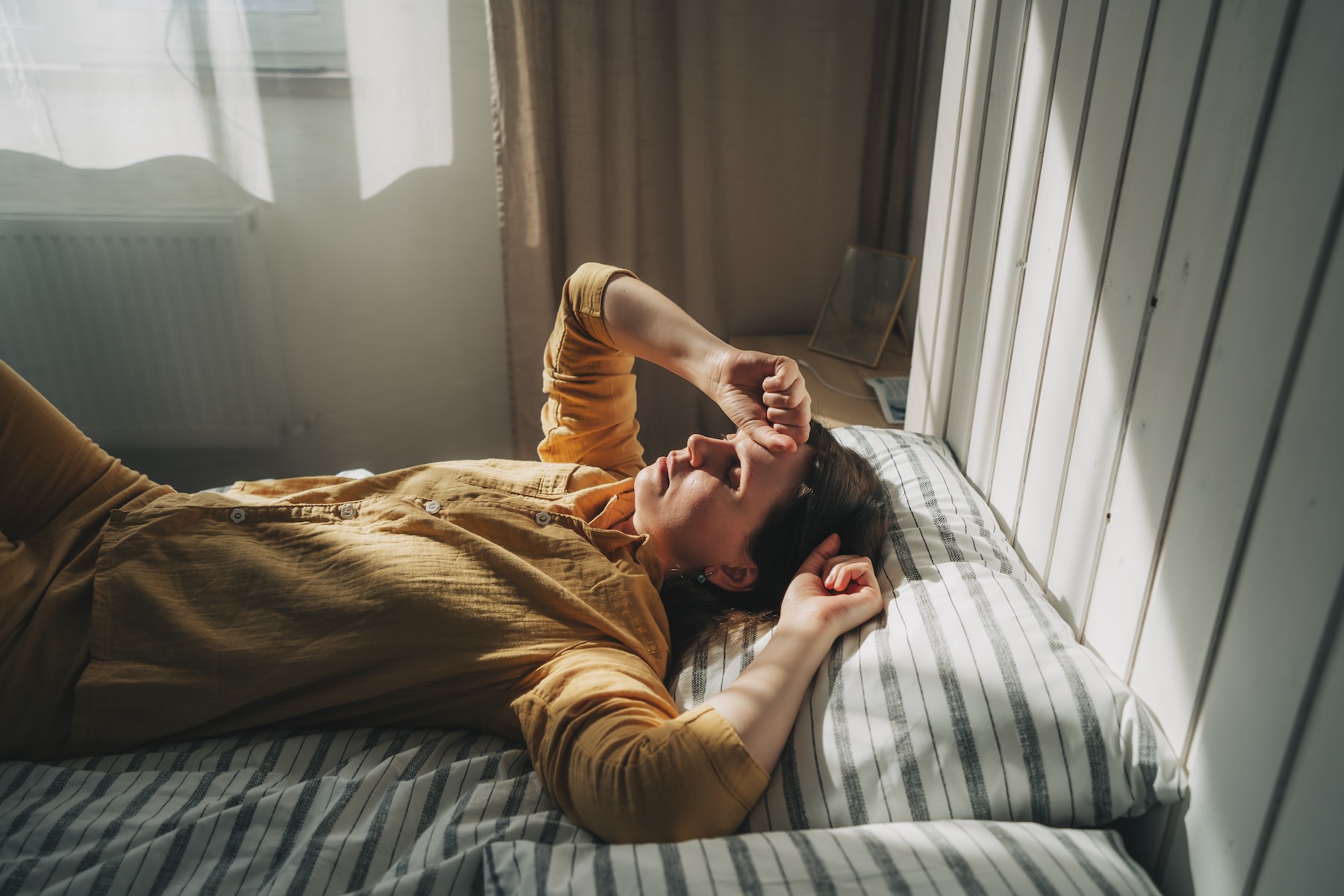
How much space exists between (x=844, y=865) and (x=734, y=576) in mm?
560

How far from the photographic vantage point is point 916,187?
2.28 meters

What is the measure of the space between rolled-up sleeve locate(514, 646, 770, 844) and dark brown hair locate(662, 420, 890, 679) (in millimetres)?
277

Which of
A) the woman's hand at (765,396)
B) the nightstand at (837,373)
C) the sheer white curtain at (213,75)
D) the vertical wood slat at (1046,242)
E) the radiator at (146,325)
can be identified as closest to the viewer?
the vertical wood slat at (1046,242)

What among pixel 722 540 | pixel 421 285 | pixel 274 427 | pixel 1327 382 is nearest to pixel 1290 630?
pixel 1327 382

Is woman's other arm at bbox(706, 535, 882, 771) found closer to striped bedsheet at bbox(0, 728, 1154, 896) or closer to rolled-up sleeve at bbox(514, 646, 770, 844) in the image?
rolled-up sleeve at bbox(514, 646, 770, 844)

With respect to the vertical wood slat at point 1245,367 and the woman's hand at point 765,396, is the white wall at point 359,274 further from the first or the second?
the vertical wood slat at point 1245,367

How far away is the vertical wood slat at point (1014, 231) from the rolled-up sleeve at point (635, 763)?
618 mm

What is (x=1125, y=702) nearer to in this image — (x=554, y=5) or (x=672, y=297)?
(x=672, y=297)

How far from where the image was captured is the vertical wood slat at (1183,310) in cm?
69

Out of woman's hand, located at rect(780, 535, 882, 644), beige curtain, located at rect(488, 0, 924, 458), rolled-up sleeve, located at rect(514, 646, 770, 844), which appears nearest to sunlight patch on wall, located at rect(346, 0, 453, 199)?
beige curtain, located at rect(488, 0, 924, 458)

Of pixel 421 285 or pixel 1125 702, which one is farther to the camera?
pixel 421 285

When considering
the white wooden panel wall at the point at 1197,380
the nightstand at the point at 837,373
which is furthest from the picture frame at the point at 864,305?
the white wooden panel wall at the point at 1197,380

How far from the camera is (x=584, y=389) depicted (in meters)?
1.48

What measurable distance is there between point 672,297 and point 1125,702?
1.71 metres
